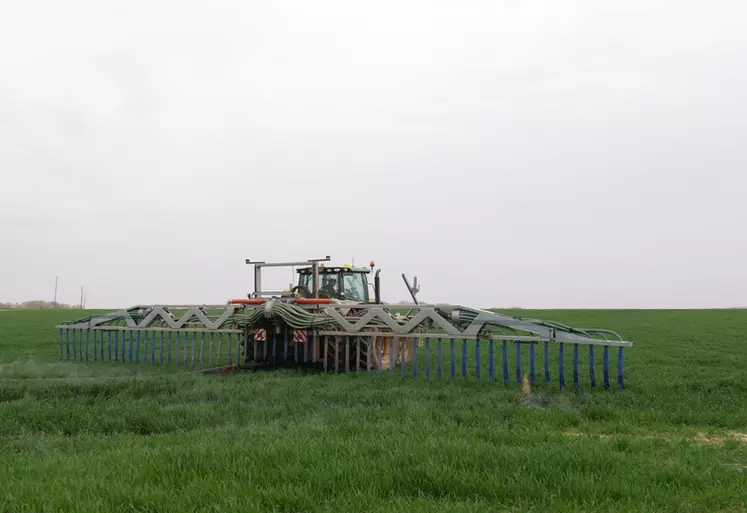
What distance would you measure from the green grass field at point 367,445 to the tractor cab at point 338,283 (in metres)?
4.12

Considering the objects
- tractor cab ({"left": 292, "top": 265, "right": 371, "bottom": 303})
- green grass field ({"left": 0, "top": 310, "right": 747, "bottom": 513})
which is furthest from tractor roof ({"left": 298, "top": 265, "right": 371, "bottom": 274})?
green grass field ({"left": 0, "top": 310, "right": 747, "bottom": 513})

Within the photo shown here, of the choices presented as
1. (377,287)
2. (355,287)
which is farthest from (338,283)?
(377,287)

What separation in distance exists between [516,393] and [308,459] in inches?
154

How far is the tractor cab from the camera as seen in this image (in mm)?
12406

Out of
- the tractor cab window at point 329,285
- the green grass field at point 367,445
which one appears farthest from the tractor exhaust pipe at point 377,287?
the green grass field at point 367,445

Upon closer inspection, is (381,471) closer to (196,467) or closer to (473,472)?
(473,472)

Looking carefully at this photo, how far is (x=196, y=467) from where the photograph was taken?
154 inches

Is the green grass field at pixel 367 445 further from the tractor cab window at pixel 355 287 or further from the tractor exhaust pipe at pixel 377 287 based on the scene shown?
the tractor cab window at pixel 355 287

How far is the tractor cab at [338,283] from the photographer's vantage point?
1241cm

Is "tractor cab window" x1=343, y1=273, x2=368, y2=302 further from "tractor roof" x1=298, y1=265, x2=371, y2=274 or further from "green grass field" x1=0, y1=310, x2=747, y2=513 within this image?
"green grass field" x1=0, y1=310, x2=747, y2=513

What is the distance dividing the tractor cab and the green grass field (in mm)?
4124

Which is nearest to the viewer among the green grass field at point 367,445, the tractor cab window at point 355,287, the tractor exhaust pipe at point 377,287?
the green grass field at point 367,445

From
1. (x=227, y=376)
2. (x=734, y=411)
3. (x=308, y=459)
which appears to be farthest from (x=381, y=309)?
(x=308, y=459)

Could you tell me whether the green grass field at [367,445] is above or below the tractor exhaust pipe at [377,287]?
below
